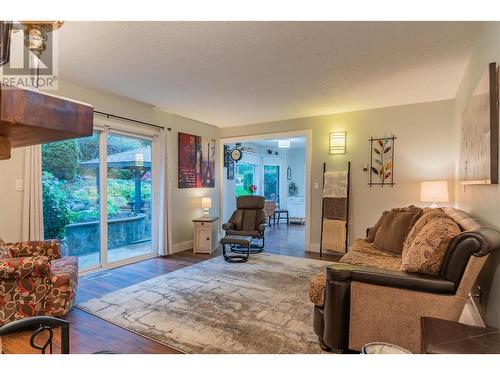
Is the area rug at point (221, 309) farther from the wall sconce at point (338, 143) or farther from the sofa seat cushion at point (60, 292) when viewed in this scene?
the wall sconce at point (338, 143)

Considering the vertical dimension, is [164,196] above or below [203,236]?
above

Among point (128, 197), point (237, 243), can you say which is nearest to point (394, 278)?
point (237, 243)

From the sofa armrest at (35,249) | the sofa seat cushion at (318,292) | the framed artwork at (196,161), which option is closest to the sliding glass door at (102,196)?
the sofa armrest at (35,249)

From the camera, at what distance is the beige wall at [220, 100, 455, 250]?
4.05 meters

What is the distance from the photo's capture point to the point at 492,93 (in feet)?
5.86

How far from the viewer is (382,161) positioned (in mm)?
4484

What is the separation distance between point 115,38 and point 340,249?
421cm

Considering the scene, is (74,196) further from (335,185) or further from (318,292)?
Result: (335,185)

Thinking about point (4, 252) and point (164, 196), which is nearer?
point (4, 252)

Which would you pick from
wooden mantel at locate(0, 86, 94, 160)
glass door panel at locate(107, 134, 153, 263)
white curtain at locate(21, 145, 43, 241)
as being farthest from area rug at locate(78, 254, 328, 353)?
wooden mantel at locate(0, 86, 94, 160)

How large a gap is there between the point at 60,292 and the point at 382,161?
4.51m

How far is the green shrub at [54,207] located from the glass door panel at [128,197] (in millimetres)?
606

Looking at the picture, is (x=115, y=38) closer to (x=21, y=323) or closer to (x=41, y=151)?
(x=41, y=151)

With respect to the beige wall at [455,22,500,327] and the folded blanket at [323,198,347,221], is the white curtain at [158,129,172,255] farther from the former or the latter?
the beige wall at [455,22,500,327]
